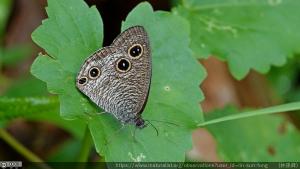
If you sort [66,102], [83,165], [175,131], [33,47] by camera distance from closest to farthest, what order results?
[66,102] → [175,131] → [83,165] → [33,47]

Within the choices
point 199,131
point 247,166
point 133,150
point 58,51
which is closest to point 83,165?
point 133,150

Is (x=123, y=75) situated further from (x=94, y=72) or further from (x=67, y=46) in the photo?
(x=67, y=46)

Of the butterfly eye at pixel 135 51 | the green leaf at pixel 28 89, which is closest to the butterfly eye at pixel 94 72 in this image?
the butterfly eye at pixel 135 51

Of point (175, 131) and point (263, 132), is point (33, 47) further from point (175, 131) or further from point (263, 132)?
point (175, 131)

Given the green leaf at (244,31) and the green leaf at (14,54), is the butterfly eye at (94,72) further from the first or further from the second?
the green leaf at (14,54)

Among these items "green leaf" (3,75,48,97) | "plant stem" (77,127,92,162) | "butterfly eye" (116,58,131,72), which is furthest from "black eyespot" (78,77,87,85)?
"green leaf" (3,75,48,97)

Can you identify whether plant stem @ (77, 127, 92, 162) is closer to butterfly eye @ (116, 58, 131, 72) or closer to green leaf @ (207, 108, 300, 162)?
butterfly eye @ (116, 58, 131, 72)
